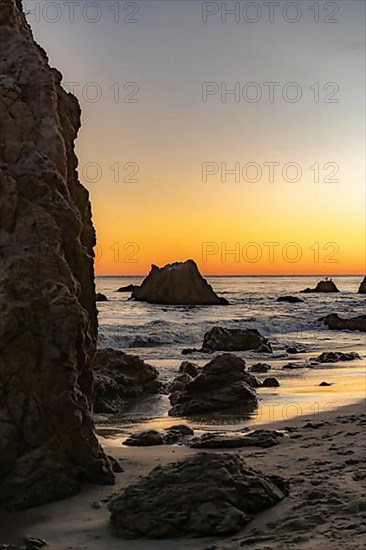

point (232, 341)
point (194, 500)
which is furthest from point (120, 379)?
point (232, 341)

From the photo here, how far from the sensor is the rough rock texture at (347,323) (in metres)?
37.0

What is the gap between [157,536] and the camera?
5793mm

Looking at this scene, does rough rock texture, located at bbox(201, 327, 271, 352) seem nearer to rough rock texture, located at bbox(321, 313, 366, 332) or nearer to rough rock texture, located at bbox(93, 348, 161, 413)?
rough rock texture, located at bbox(93, 348, 161, 413)

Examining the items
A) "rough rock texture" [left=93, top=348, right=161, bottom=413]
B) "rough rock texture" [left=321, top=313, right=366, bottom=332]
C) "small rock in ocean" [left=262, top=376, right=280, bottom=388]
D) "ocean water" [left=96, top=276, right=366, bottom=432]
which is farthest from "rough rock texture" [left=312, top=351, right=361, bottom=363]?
"rough rock texture" [left=321, top=313, right=366, bottom=332]

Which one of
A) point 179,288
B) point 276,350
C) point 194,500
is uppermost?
point 179,288

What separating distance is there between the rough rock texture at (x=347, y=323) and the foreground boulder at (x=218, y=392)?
76.4 feet

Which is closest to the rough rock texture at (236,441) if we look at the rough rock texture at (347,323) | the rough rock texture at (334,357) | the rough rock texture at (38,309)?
the rough rock texture at (38,309)

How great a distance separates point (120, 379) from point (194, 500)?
10000mm

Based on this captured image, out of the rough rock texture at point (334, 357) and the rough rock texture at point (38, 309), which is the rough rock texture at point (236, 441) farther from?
the rough rock texture at point (334, 357)

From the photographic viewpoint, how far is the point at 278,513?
6.11 metres

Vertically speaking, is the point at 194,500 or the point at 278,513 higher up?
the point at 194,500

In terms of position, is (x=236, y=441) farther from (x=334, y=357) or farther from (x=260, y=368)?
(x=334, y=357)

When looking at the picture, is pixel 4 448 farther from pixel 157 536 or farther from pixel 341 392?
pixel 341 392

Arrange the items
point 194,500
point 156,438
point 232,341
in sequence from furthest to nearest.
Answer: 1. point 232,341
2. point 156,438
3. point 194,500
